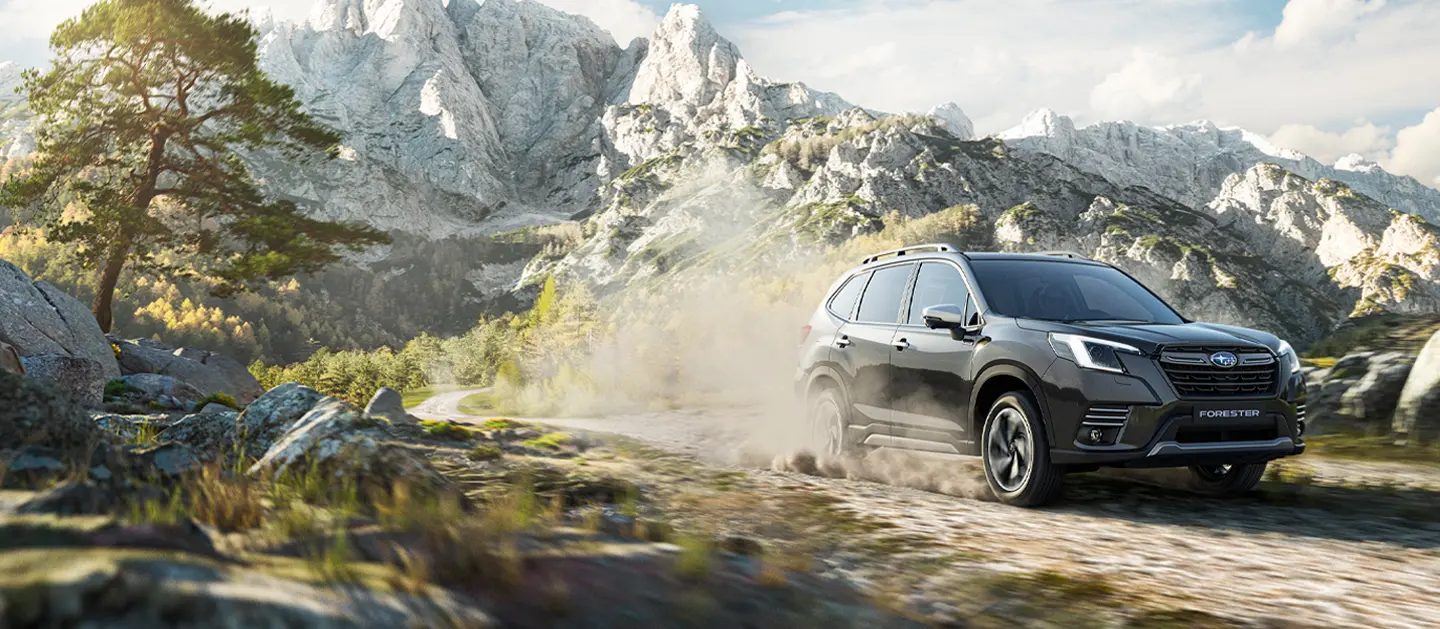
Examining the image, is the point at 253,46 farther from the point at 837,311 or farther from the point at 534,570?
the point at 534,570

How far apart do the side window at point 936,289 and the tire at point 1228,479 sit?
207cm

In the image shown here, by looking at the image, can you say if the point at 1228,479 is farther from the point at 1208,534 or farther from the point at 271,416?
the point at 271,416

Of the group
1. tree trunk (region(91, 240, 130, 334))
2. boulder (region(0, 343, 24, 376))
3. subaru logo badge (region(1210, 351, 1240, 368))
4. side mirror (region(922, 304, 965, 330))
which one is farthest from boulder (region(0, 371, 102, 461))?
tree trunk (region(91, 240, 130, 334))

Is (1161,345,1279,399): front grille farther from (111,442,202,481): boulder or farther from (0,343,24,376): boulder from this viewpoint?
(0,343,24,376): boulder

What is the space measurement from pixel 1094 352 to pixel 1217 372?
29.0 inches

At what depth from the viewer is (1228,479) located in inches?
268

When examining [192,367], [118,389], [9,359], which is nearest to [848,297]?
[9,359]

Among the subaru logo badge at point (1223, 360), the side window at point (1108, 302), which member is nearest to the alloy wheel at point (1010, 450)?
the side window at point (1108, 302)

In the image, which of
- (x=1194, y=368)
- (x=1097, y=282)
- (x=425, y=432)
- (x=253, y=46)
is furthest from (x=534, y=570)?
(x=253, y=46)

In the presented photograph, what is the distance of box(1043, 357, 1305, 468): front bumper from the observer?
18.1 ft

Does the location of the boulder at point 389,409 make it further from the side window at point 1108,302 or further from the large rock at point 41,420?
the side window at point 1108,302

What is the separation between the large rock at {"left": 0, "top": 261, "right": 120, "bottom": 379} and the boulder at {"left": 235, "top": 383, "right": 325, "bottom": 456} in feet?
24.7

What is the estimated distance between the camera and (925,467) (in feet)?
26.7

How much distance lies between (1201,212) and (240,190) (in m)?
208
